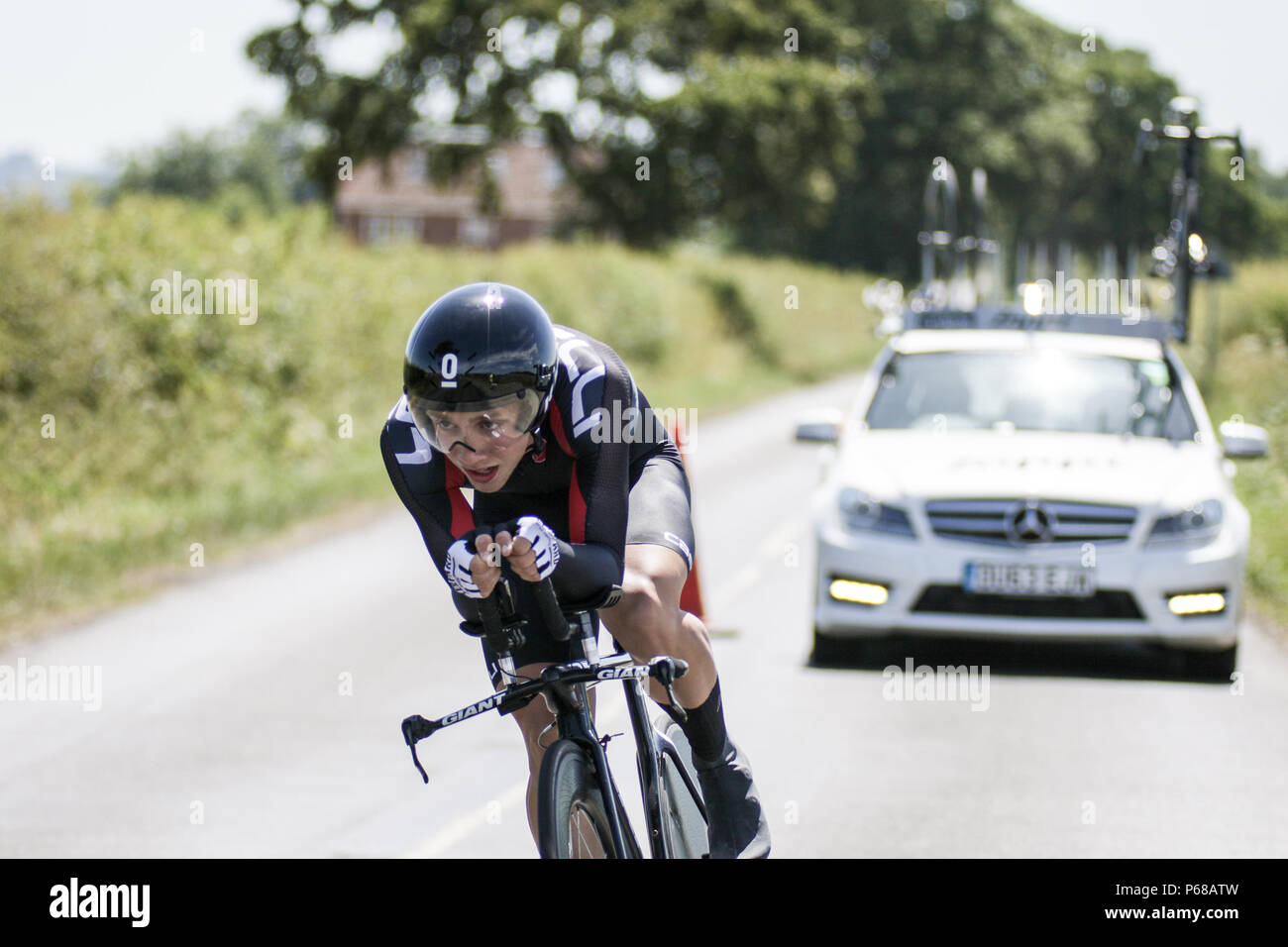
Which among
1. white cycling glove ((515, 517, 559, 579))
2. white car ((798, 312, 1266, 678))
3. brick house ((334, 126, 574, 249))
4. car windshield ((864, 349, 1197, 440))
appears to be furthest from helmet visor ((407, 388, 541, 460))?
brick house ((334, 126, 574, 249))

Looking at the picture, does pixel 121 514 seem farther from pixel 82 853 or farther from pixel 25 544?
pixel 82 853

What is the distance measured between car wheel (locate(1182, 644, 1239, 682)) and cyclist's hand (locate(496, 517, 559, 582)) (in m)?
6.19

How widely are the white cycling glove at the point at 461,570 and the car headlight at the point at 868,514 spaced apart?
5.32 m

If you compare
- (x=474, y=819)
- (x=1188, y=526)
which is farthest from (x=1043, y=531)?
(x=474, y=819)

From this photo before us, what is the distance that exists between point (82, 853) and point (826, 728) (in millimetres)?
3448

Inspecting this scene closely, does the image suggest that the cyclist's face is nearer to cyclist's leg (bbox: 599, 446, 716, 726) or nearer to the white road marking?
cyclist's leg (bbox: 599, 446, 716, 726)

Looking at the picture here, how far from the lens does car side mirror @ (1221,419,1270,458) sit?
862cm

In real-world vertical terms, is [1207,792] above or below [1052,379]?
below

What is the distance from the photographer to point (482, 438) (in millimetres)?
3350

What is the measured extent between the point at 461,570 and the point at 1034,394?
6.66 m

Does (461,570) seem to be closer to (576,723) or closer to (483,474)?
(483,474)
